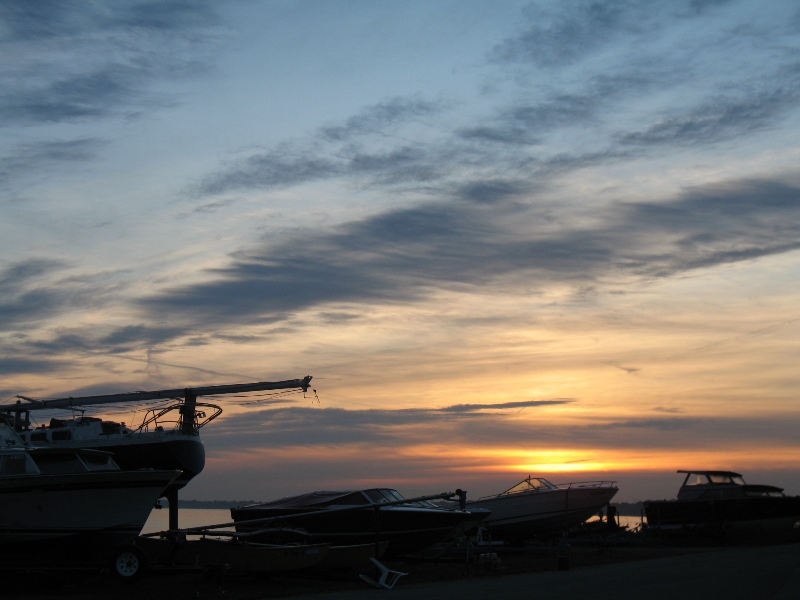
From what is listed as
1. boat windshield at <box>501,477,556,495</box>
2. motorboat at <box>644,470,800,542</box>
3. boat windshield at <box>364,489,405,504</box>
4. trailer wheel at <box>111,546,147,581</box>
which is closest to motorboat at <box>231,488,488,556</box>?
boat windshield at <box>364,489,405,504</box>

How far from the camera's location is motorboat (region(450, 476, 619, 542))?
33.6m

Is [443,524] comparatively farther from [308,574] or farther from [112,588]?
[112,588]

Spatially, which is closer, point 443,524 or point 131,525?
point 131,525

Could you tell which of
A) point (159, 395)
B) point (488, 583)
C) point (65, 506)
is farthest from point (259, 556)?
point (159, 395)

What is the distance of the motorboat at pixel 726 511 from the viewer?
33.6 meters

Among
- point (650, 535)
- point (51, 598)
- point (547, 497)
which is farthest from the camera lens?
point (650, 535)

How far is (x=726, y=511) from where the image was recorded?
114ft

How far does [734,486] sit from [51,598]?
92.0ft

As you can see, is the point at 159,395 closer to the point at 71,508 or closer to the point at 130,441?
the point at 130,441

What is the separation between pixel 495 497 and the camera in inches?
1377

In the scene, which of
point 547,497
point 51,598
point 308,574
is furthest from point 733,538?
point 51,598

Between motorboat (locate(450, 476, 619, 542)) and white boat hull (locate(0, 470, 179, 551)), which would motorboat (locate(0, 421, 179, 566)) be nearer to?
white boat hull (locate(0, 470, 179, 551))

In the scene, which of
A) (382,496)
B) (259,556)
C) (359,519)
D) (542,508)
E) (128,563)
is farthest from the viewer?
(542,508)

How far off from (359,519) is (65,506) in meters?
8.25
